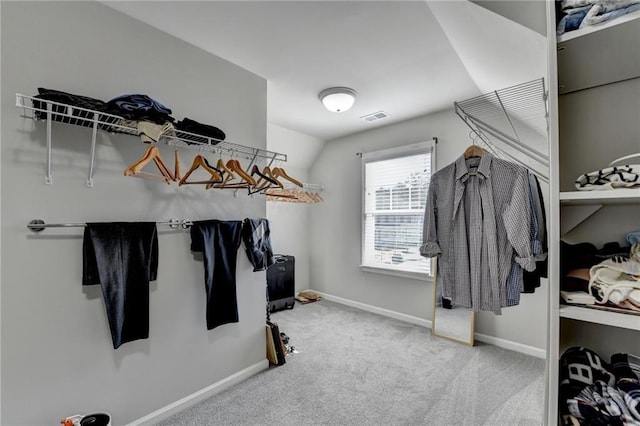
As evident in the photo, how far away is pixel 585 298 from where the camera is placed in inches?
31.8

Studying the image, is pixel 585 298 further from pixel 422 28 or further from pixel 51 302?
pixel 51 302

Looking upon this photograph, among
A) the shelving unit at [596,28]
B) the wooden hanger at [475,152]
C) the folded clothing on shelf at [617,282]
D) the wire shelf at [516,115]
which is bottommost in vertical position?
the folded clothing on shelf at [617,282]

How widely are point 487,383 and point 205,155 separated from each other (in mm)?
2845

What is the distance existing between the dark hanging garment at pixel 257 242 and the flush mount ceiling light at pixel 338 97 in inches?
54.5

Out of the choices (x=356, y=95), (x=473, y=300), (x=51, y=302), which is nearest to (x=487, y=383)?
(x=473, y=300)

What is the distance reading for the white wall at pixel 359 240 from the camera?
109 inches

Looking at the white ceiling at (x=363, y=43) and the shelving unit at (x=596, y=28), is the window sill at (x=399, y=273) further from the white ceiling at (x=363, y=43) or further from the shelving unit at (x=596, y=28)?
the shelving unit at (x=596, y=28)

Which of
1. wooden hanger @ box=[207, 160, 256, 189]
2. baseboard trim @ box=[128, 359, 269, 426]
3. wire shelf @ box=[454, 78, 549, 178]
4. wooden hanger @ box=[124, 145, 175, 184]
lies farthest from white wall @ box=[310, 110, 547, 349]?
wooden hanger @ box=[124, 145, 175, 184]

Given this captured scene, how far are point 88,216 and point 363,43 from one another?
210 centimetres

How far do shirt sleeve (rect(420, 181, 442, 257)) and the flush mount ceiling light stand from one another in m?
1.42

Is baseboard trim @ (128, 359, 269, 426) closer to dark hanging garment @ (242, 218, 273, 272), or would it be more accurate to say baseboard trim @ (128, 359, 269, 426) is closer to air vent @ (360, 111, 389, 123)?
dark hanging garment @ (242, 218, 273, 272)

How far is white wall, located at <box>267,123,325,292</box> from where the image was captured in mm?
4145

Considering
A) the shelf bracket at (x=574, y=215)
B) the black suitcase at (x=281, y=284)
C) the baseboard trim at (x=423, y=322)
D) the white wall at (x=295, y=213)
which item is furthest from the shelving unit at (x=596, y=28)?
the black suitcase at (x=281, y=284)

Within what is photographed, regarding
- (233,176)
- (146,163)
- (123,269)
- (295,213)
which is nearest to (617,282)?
(233,176)
